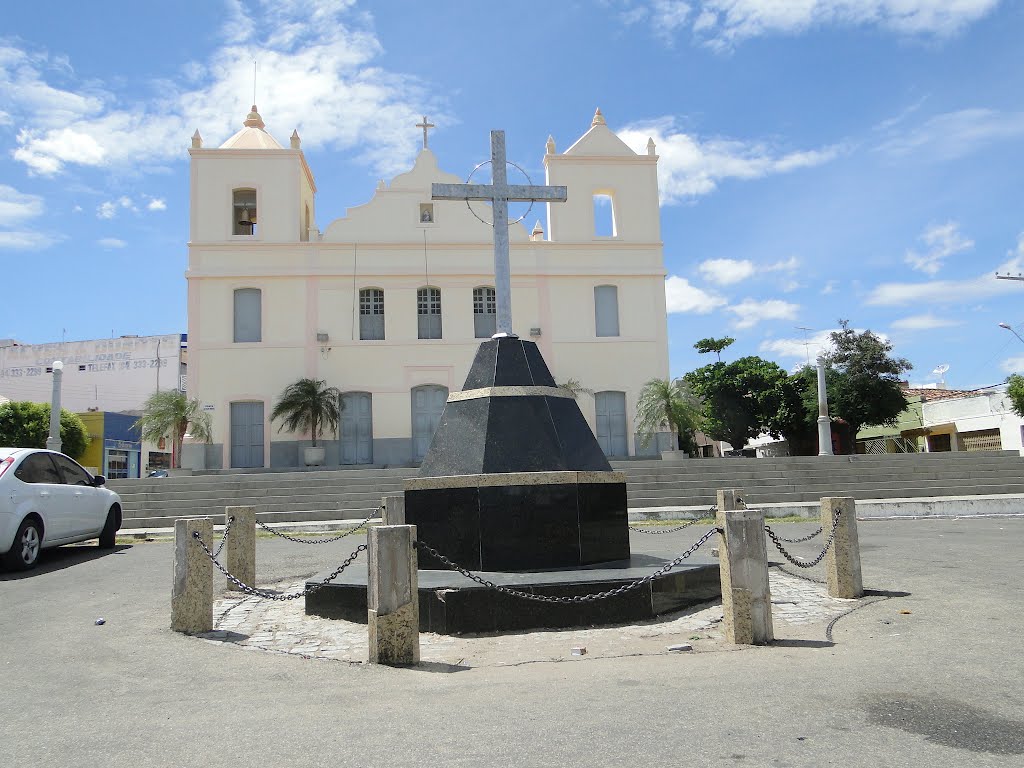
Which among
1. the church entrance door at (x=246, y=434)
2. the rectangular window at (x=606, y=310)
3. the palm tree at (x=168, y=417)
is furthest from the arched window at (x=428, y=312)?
the palm tree at (x=168, y=417)

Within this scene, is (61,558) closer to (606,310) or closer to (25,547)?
(25,547)

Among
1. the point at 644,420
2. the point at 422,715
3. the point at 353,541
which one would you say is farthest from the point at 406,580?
the point at 644,420

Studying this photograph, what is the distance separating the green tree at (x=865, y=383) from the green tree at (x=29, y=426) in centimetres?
3398

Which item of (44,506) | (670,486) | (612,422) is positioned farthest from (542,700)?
(612,422)

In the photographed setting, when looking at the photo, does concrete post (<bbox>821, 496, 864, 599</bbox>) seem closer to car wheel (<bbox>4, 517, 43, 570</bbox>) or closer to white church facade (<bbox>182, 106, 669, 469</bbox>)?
car wheel (<bbox>4, 517, 43, 570</bbox>)

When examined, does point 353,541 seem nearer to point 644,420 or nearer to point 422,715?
point 422,715

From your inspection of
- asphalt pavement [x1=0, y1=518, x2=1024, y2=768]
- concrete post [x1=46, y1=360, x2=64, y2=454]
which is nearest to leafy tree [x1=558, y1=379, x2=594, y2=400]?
concrete post [x1=46, y1=360, x2=64, y2=454]

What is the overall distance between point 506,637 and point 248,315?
22811 millimetres

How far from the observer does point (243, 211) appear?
28031 mm

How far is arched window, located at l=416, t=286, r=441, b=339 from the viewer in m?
27.6

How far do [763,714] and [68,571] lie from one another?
28.4ft

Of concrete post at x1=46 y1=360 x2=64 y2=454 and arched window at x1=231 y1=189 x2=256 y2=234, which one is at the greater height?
arched window at x1=231 y1=189 x2=256 y2=234

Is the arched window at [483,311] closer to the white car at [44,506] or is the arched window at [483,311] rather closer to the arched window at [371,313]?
the arched window at [371,313]

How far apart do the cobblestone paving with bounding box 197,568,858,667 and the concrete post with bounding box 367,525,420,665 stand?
0.87 ft
